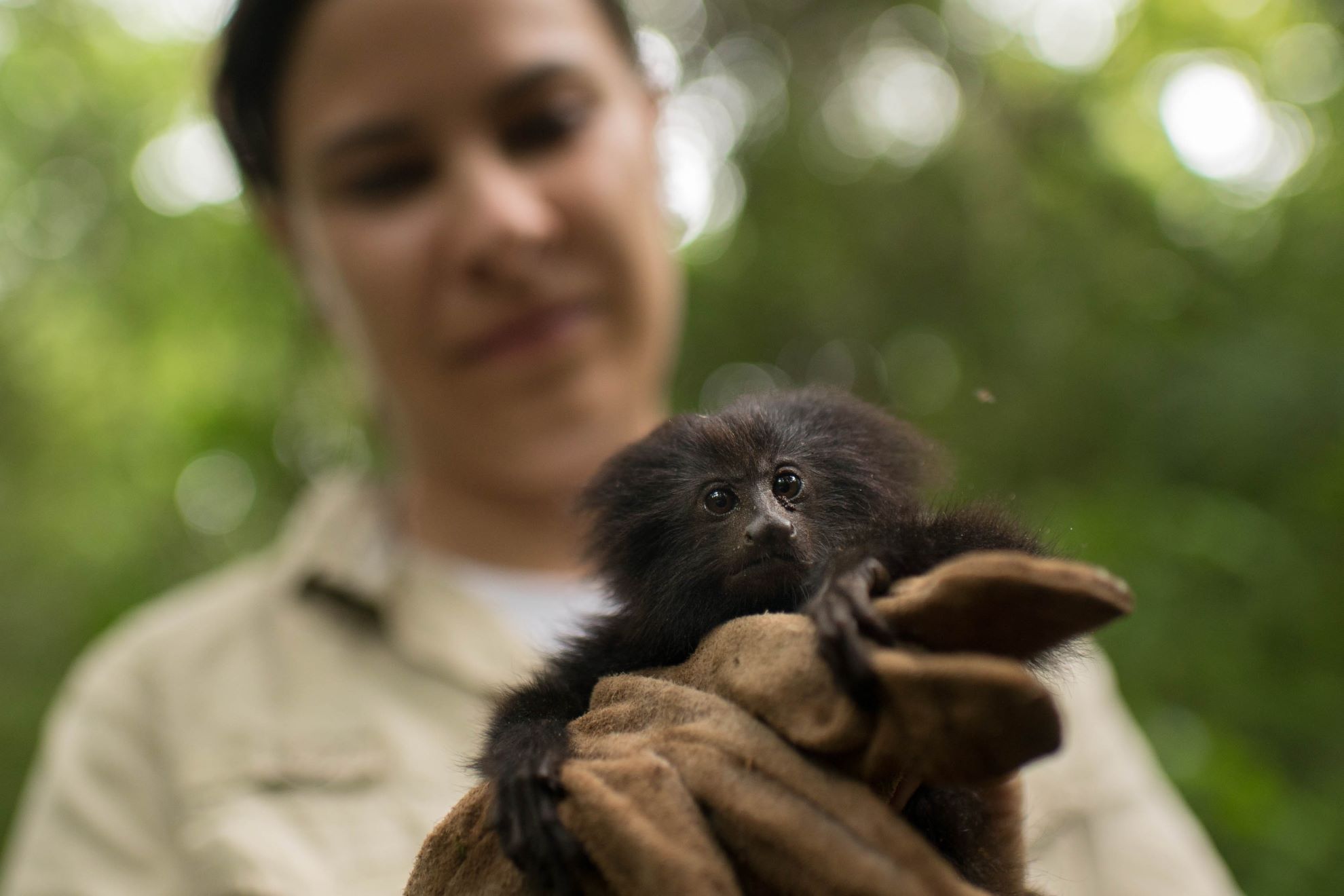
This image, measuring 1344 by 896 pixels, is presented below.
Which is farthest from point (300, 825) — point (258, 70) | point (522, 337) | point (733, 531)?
point (258, 70)

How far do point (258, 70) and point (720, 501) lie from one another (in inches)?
82.3

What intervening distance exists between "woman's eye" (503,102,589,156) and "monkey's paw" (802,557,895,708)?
1.81m

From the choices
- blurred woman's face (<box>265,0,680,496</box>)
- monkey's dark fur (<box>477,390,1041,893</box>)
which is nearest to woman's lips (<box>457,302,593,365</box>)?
blurred woman's face (<box>265,0,680,496</box>)

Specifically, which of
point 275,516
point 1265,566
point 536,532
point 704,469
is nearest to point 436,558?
point 536,532

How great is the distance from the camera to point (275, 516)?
271 inches

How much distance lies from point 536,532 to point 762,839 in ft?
6.46

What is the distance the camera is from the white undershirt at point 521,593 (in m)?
2.77

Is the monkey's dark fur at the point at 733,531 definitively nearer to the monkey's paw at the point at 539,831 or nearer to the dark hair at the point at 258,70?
the monkey's paw at the point at 539,831

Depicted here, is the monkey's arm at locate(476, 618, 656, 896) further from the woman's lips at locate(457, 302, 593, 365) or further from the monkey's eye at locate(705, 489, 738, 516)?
the woman's lips at locate(457, 302, 593, 365)

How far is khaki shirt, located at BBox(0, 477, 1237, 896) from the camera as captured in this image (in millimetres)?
2297

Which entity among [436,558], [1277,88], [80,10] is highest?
[80,10]

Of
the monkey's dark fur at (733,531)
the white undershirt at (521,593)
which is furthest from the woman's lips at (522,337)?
the monkey's dark fur at (733,531)

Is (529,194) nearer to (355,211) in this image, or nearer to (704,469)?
(355,211)

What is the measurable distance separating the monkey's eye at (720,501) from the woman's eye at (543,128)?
1.37m
